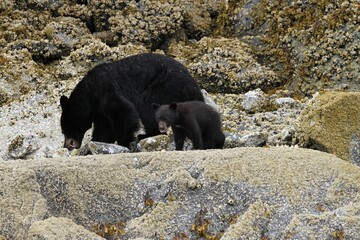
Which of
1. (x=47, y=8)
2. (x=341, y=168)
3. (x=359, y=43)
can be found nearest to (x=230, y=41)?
(x=359, y=43)

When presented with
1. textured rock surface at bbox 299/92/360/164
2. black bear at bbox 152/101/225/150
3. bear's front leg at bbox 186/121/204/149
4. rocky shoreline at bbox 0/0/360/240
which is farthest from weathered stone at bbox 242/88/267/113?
textured rock surface at bbox 299/92/360/164

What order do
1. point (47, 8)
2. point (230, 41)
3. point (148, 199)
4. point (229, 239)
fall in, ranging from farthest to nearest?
point (47, 8) → point (230, 41) → point (148, 199) → point (229, 239)

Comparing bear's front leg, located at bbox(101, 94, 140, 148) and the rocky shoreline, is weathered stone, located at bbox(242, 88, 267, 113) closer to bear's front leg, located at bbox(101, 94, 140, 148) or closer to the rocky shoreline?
the rocky shoreline

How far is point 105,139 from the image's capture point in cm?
1473

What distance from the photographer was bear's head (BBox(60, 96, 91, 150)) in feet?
48.5

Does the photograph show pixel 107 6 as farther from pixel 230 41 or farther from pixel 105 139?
pixel 105 139

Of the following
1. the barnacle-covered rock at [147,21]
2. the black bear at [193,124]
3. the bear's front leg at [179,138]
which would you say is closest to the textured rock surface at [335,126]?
the black bear at [193,124]

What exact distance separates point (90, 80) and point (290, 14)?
631cm

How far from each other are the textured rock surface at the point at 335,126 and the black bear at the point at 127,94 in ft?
10.3

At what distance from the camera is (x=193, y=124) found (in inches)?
492

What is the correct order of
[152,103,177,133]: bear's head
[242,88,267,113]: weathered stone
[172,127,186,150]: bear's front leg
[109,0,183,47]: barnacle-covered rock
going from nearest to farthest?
[152,103,177,133]: bear's head, [172,127,186,150]: bear's front leg, [242,88,267,113]: weathered stone, [109,0,183,47]: barnacle-covered rock

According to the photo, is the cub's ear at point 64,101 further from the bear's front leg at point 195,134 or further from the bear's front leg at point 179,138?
the bear's front leg at point 195,134

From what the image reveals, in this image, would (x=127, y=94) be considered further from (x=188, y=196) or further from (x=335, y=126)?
(x=188, y=196)

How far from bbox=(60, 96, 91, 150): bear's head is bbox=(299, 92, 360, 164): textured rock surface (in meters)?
4.62
